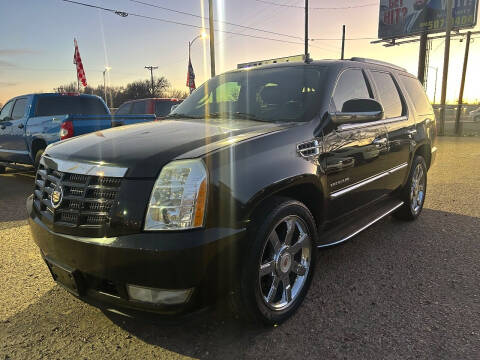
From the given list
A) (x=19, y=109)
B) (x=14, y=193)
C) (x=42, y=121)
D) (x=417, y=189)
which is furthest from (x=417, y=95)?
(x=19, y=109)

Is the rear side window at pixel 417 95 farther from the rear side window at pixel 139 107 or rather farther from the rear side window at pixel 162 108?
the rear side window at pixel 139 107

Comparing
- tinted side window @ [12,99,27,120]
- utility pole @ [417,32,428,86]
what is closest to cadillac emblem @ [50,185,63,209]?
tinted side window @ [12,99,27,120]

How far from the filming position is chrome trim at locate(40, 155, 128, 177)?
81.1 inches

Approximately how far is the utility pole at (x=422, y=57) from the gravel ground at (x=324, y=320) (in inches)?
1028

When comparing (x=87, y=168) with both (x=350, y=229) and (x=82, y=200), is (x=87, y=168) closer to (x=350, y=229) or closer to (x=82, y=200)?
(x=82, y=200)

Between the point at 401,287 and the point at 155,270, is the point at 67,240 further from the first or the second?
the point at 401,287

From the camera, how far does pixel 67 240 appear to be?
6.97 feet

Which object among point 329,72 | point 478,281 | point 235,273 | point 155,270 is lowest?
point 478,281

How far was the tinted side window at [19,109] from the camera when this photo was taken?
26.4 feet

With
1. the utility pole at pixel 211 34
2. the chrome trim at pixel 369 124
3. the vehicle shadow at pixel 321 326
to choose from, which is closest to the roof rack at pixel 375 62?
the chrome trim at pixel 369 124

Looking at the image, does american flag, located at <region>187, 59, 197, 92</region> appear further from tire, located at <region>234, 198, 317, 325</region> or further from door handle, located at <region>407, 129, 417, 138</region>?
tire, located at <region>234, 198, 317, 325</region>

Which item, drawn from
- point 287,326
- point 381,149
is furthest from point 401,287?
point 381,149

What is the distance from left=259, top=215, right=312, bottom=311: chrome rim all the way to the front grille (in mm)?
979

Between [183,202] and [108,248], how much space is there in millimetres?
465
